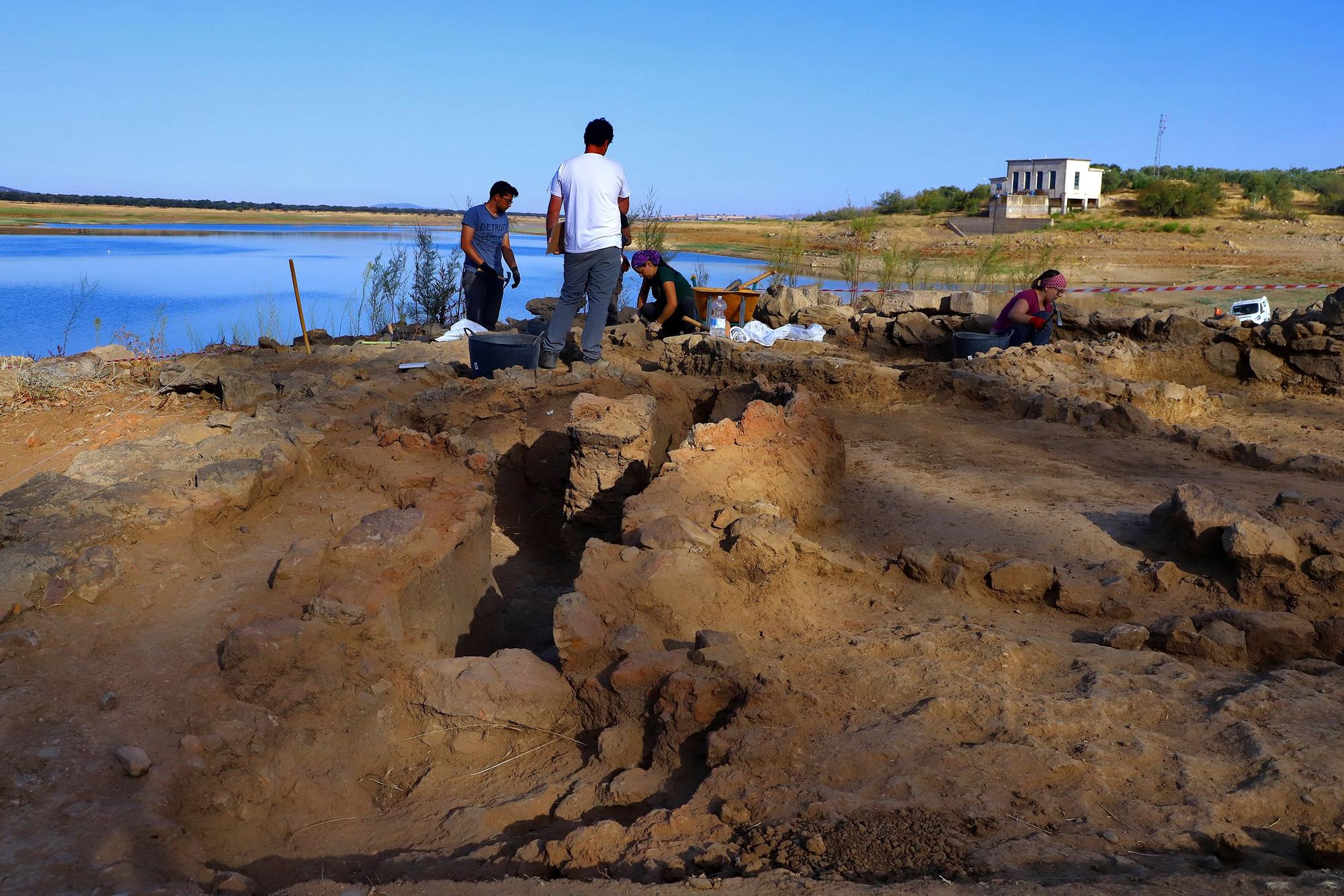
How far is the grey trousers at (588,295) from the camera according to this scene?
734 cm

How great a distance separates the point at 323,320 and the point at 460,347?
758 centimetres

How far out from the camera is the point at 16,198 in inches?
2749

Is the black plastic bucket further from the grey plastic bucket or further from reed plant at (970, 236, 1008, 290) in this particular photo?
reed plant at (970, 236, 1008, 290)

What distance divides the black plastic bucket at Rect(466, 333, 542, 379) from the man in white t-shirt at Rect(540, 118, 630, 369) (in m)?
0.34

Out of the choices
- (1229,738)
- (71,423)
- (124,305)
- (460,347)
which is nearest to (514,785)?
(1229,738)

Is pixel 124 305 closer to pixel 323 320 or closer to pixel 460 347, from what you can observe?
pixel 323 320

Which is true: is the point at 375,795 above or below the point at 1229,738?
below

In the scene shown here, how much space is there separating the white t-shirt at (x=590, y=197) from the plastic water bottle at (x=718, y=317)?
2839 millimetres

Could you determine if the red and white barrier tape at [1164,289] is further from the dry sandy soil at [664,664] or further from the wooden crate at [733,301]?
the dry sandy soil at [664,664]

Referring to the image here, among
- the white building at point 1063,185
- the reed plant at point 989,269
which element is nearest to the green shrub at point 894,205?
the white building at point 1063,185

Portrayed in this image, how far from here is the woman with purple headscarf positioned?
10.0 meters

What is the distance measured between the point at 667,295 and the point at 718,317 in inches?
38.4

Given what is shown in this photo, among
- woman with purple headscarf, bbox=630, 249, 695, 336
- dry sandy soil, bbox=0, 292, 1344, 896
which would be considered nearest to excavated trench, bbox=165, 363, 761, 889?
dry sandy soil, bbox=0, 292, 1344, 896

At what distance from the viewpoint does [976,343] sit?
394 inches
